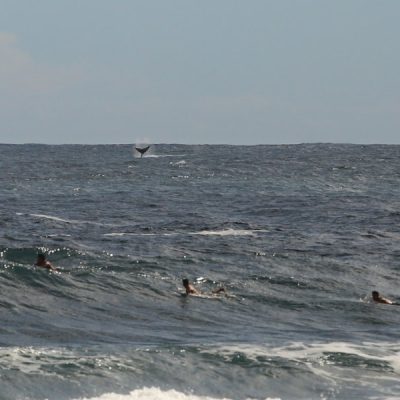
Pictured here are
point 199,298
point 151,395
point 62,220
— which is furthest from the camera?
point 62,220

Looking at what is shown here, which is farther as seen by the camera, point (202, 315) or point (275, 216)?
point (275, 216)

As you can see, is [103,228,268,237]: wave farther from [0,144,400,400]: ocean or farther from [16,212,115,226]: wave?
[16,212,115,226]: wave

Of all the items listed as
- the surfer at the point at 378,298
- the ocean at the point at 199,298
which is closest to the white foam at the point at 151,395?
the ocean at the point at 199,298

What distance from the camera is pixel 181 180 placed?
255 ft

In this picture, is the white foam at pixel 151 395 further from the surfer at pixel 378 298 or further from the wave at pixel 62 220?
the wave at pixel 62 220

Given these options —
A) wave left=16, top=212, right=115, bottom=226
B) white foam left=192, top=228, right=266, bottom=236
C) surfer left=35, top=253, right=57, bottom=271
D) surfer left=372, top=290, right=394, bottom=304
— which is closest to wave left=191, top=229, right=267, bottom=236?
white foam left=192, top=228, right=266, bottom=236

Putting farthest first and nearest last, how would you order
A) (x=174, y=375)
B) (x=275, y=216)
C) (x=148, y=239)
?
(x=275, y=216)
(x=148, y=239)
(x=174, y=375)

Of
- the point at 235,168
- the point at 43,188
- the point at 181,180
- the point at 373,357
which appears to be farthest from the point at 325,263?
the point at 235,168

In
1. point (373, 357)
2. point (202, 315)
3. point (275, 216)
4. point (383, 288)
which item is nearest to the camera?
point (373, 357)

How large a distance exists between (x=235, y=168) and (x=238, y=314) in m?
62.8

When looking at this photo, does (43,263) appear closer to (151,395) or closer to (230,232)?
(151,395)

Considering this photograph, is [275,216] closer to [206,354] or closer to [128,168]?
[206,354]

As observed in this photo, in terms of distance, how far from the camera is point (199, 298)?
30.8m

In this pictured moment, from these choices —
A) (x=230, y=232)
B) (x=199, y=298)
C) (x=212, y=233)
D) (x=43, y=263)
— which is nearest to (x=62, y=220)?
(x=212, y=233)
